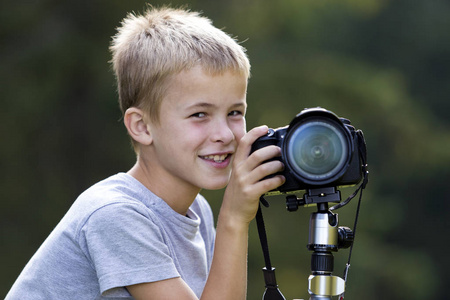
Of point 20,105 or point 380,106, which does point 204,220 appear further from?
point 380,106

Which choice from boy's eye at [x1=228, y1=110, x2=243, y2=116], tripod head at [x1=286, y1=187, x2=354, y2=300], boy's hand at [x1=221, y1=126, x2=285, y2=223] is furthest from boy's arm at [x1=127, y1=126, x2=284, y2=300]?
boy's eye at [x1=228, y1=110, x2=243, y2=116]

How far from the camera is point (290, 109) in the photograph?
6.45m

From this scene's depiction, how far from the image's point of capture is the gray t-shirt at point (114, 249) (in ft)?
5.42

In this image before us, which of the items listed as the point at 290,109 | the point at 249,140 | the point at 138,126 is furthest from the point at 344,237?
the point at 290,109

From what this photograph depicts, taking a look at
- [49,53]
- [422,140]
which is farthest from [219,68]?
[422,140]

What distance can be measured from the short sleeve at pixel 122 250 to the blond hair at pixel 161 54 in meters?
0.34

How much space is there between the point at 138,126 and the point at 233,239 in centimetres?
49

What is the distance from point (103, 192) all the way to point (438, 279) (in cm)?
678

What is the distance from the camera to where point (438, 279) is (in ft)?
25.6

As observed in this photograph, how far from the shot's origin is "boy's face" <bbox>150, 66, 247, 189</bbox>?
1.80m

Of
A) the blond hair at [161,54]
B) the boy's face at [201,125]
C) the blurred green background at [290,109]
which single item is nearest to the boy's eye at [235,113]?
the boy's face at [201,125]

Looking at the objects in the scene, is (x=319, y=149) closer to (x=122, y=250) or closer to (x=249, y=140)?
(x=249, y=140)

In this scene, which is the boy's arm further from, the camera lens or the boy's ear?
the boy's ear

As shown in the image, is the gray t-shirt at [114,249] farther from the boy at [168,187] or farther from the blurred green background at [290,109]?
the blurred green background at [290,109]
